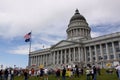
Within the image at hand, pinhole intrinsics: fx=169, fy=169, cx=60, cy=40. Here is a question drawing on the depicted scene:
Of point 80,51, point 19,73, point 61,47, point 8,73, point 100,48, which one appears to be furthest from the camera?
point 61,47

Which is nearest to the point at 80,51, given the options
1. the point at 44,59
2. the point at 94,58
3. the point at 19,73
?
the point at 94,58

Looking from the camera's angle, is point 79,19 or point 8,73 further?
point 79,19

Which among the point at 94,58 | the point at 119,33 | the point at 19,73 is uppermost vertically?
the point at 119,33

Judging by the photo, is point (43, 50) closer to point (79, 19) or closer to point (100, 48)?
point (79, 19)

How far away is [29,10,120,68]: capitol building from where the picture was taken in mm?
80750

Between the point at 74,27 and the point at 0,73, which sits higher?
the point at 74,27

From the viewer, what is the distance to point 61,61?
3775 inches

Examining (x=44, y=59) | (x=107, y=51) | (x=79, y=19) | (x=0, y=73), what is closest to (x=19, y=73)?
(x=0, y=73)

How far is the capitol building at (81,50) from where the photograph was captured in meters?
80.8

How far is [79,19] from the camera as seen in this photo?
117m

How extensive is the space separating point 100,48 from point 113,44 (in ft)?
22.9

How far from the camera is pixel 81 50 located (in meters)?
90.8

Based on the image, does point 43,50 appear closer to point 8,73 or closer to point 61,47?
point 61,47

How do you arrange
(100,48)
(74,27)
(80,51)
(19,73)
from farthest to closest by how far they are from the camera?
(74,27)
(80,51)
(100,48)
(19,73)
